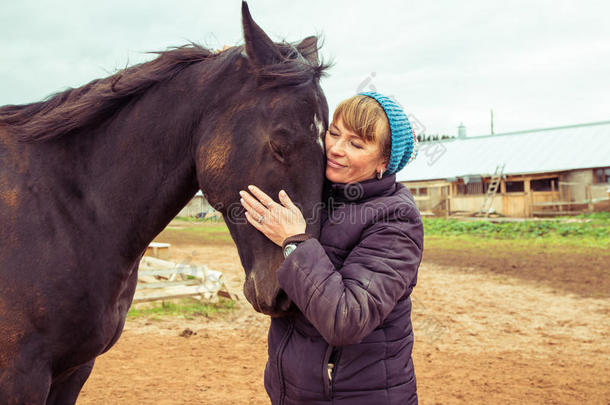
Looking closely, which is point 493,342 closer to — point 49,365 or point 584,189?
point 49,365

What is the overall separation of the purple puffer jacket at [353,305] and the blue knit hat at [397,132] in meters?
0.09

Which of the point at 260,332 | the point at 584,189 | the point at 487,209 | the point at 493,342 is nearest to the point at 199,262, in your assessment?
the point at 260,332

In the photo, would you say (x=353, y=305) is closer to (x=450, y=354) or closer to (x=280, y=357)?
(x=280, y=357)

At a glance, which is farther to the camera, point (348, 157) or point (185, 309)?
point (185, 309)

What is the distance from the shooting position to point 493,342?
19.2 ft

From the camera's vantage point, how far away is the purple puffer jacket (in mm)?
1516

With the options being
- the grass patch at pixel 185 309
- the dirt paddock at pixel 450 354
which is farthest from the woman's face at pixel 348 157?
the grass patch at pixel 185 309

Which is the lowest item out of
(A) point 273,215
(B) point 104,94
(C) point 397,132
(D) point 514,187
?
(D) point 514,187

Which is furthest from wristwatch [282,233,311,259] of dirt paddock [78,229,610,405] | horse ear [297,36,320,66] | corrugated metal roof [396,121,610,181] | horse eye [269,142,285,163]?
corrugated metal roof [396,121,610,181]

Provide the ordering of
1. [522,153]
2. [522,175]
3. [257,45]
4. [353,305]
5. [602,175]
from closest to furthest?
[353,305], [257,45], [602,175], [522,175], [522,153]

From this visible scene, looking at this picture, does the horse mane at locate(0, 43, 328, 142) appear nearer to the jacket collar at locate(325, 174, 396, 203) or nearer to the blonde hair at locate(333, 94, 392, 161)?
the blonde hair at locate(333, 94, 392, 161)

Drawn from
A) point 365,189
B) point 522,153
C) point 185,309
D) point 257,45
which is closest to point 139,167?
point 257,45

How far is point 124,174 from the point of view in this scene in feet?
6.56

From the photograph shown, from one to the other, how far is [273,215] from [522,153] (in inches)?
1238
